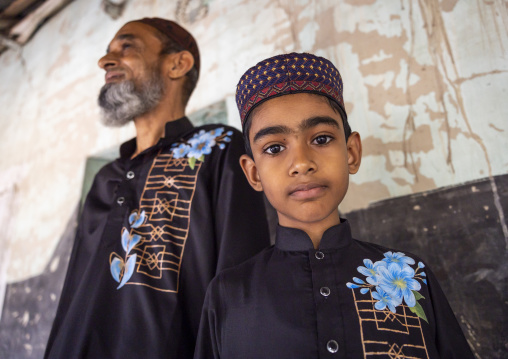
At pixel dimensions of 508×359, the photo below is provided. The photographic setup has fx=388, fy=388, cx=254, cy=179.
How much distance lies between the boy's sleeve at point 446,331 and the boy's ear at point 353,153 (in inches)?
15.6

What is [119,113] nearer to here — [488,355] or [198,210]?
[198,210]

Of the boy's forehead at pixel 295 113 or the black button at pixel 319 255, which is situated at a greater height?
the boy's forehead at pixel 295 113

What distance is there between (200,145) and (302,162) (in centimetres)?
72

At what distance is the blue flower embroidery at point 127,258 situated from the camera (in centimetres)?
142

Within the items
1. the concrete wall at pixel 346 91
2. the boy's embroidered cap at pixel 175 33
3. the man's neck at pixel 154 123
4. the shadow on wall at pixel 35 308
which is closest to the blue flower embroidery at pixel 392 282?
the concrete wall at pixel 346 91

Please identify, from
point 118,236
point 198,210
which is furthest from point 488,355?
point 118,236

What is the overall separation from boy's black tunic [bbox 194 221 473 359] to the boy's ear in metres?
0.23

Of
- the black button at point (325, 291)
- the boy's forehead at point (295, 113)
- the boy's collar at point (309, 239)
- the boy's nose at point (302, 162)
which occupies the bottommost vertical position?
the black button at point (325, 291)

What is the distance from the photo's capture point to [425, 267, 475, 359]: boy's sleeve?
994mm

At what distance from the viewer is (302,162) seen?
3.53 feet

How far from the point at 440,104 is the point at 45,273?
9.60 ft

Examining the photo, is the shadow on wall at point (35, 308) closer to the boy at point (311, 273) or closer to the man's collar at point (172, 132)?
the man's collar at point (172, 132)

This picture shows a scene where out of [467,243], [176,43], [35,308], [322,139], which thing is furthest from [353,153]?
[35,308]

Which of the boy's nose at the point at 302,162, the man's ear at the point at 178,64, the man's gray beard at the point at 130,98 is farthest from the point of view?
the man's ear at the point at 178,64
